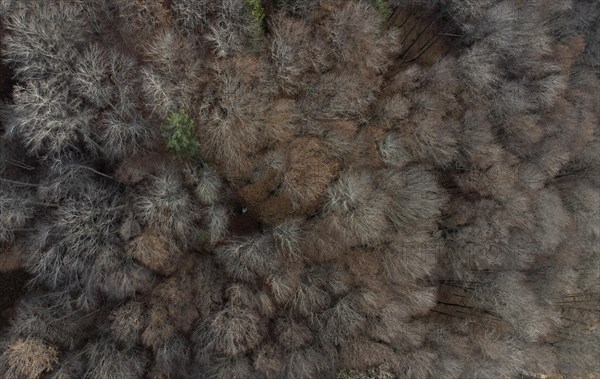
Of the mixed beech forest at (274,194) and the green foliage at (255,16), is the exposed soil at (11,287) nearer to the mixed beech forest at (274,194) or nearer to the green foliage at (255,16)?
the mixed beech forest at (274,194)

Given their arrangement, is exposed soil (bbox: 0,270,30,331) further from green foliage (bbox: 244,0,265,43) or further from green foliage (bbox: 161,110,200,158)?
green foliage (bbox: 244,0,265,43)

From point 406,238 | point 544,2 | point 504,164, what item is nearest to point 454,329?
point 406,238

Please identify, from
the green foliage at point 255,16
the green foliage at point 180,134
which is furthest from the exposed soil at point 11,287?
the green foliage at point 255,16

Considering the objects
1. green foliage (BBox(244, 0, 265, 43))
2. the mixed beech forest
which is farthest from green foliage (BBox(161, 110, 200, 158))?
green foliage (BBox(244, 0, 265, 43))

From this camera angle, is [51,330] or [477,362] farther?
[477,362]

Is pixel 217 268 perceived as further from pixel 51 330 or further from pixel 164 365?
pixel 51 330

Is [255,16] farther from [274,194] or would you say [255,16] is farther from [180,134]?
[274,194]

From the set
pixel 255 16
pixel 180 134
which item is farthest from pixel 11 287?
pixel 255 16
